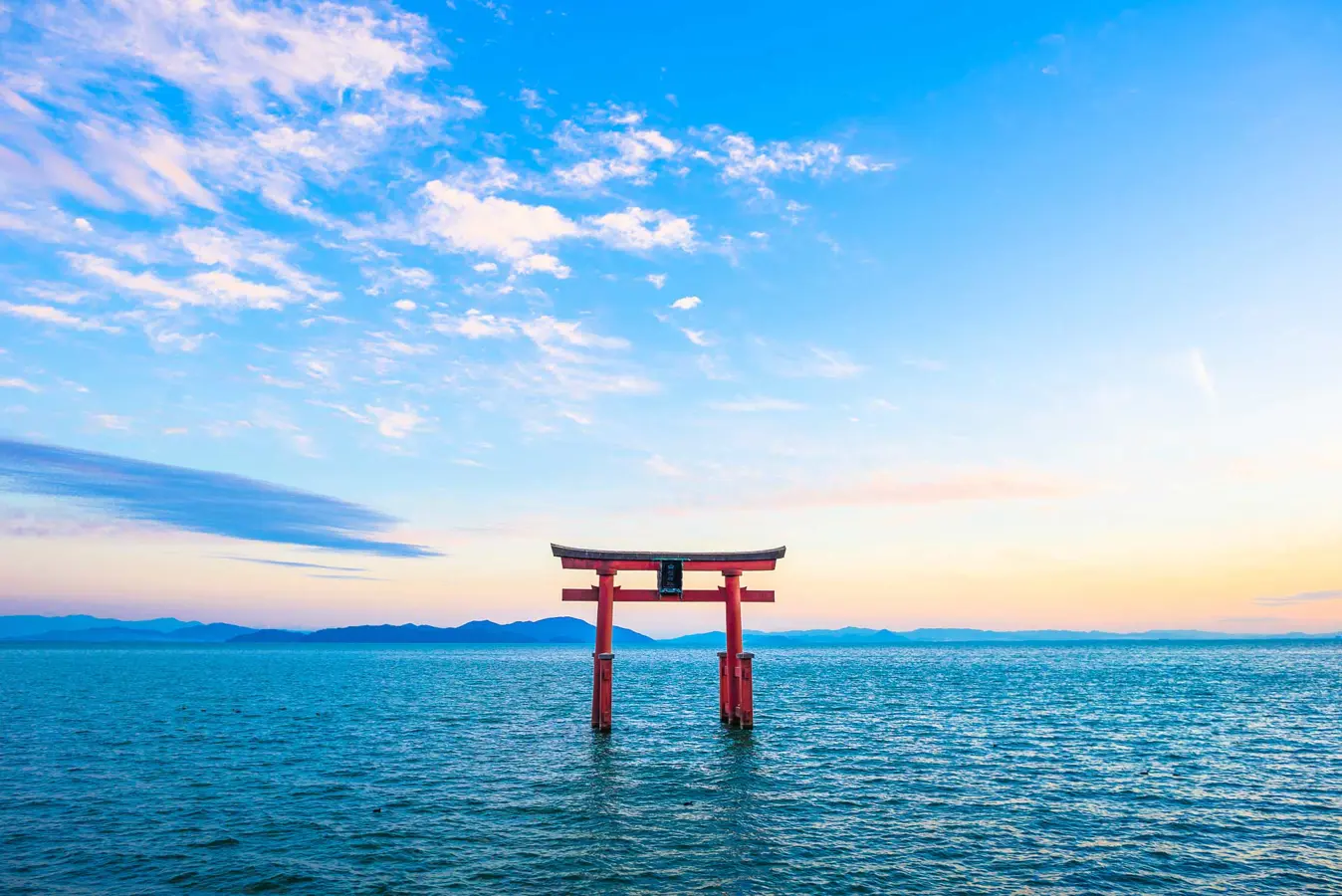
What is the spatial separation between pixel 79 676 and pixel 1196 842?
104668 millimetres

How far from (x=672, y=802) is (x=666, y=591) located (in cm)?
1069

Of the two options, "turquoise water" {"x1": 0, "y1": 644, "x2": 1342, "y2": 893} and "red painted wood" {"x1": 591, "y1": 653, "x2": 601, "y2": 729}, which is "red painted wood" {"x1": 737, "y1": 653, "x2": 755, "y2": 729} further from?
"red painted wood" {"x1": 591, "y1": 653, "x2": 601, "y2": 729}

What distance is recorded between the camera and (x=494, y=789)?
23.3 meters

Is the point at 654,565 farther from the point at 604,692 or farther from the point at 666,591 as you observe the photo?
the point at 604,692

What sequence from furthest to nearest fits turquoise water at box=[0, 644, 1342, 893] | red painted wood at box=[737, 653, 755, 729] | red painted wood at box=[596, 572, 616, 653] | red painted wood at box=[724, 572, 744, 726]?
1. red painted wood at box=[737, 653, 755, 729]
2. red painted wood at box=[724, 572, 744, 726]
3. red painted wood at box=[596, 572, 616, 653]
4. turquoise water at box=[0, 644, 1342, 893]

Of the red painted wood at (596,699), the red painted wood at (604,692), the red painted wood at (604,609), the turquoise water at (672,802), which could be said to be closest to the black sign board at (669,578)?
the red painted wood at (604,609)

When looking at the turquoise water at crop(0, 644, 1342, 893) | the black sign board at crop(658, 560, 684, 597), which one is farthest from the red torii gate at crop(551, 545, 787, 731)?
the turquoise water at crop(0, 644, 1342, 893)

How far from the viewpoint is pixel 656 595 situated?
31.3m

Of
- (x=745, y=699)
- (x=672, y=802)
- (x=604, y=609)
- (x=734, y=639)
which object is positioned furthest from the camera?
(x=745, y=699)

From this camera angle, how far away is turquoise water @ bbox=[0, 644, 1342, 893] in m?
15.8

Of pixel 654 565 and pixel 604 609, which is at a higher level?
pixel 654 565

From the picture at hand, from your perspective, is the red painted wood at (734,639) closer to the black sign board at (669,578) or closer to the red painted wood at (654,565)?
the red painted wood at (654,565)

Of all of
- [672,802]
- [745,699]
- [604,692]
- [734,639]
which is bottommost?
[672,802]

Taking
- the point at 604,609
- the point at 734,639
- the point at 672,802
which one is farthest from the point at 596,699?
the point at 672,802
